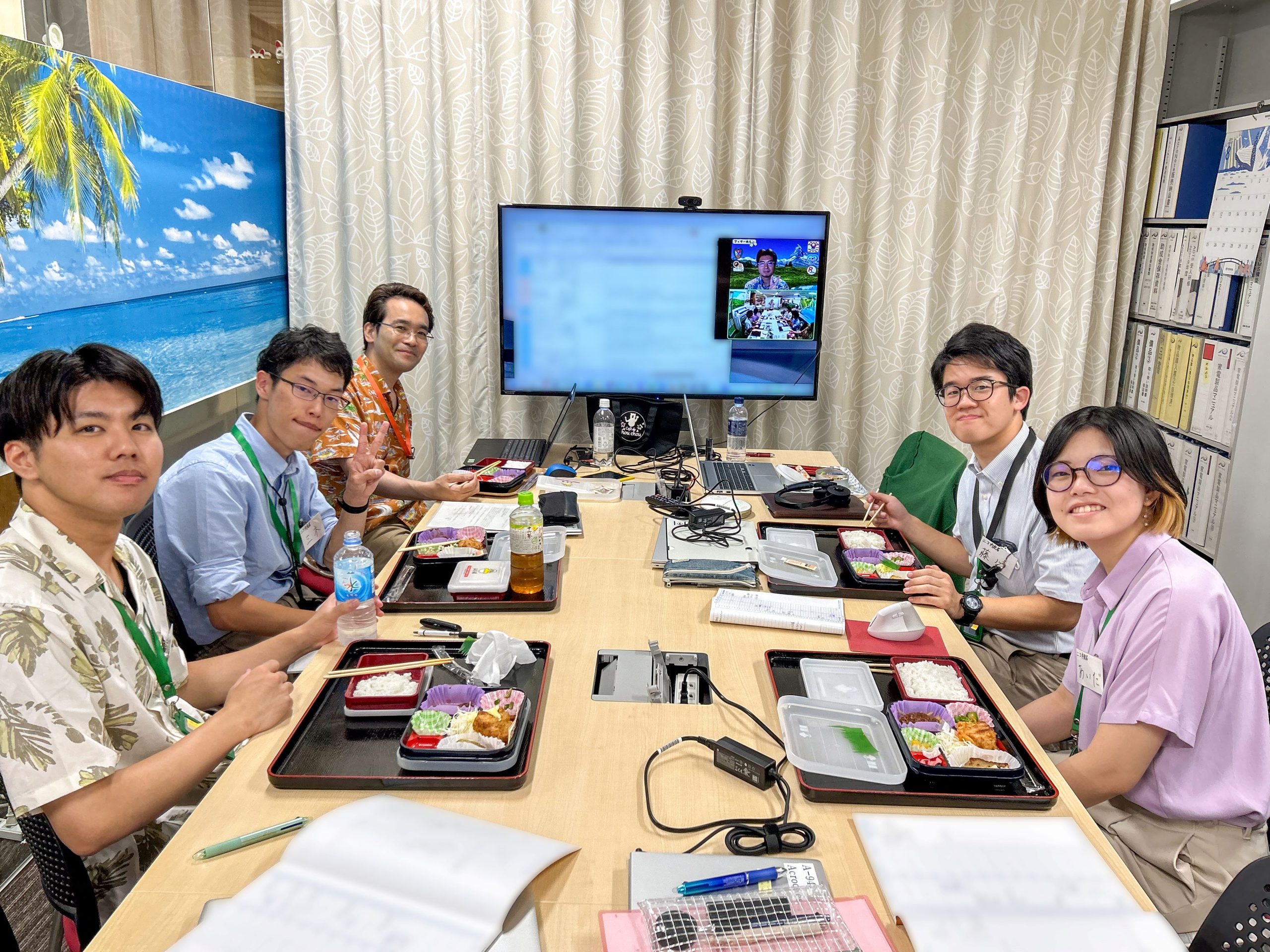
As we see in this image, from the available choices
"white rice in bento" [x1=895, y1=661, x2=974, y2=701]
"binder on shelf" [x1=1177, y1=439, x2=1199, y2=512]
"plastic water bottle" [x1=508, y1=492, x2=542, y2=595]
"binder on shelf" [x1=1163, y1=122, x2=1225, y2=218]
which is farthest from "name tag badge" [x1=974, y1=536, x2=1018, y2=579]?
"binder on shelf" [x1=1163, y1=122, x2=1225, y2=218]

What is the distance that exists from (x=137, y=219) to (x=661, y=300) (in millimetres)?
1733

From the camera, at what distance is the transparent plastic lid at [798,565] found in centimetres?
192

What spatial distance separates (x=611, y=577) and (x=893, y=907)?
106 cm

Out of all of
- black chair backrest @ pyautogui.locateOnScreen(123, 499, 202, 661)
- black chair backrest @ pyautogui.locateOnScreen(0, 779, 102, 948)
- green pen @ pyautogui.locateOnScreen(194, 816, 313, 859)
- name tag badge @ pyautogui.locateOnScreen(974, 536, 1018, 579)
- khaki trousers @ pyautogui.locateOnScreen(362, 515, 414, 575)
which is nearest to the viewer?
green pen @ pyautogui.locateOnScreen(194, 816, 313, 859)

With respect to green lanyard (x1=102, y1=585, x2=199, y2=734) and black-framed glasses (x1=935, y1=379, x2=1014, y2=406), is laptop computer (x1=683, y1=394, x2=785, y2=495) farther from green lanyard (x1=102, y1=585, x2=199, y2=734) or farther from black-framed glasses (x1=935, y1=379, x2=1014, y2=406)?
green lanyard (x1=102, y1=585, x2=199, y2=734)

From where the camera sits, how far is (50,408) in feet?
4.11

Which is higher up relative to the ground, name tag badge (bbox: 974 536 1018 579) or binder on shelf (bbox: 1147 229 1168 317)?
binder on shelf (bbox: 1147 229 1168 317)

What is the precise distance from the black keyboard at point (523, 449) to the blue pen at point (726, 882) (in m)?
2.03

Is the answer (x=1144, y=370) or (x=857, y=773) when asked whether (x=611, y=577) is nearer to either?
(x=857, y=773)

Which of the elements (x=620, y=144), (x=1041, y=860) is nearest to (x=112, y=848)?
(x=1041, y=860)

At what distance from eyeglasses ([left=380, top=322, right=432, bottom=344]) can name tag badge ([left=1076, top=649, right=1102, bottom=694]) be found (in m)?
2.20

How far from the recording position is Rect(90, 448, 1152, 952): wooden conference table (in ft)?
3.25

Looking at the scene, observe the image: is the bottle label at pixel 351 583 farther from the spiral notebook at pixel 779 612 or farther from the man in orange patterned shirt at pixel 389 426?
the man in orange patterned shirt at pixel 389 426

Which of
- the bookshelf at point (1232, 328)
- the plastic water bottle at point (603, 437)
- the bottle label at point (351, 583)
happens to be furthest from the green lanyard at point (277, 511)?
the bookshelf at point (1232, 328)
